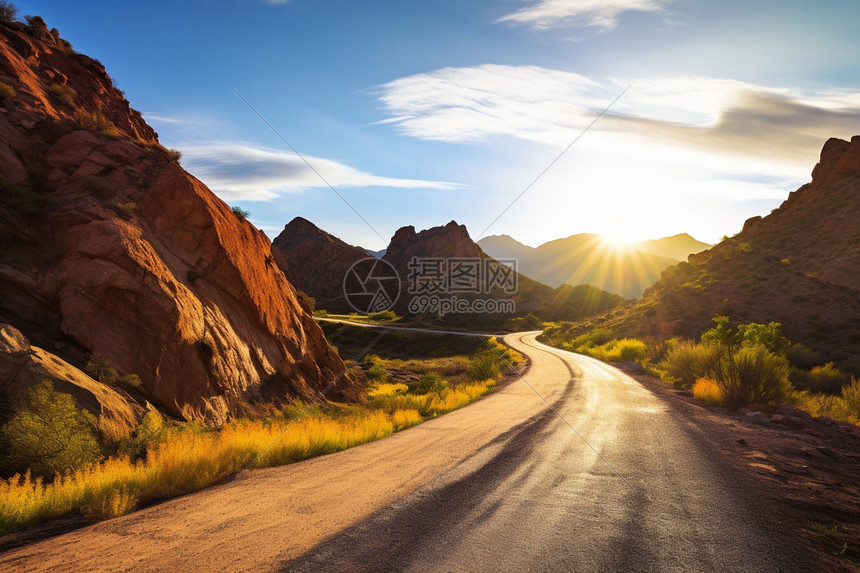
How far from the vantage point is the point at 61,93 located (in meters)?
17.5

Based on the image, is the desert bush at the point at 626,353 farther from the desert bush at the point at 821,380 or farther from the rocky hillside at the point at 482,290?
the rocky hillside at the point at 482,290

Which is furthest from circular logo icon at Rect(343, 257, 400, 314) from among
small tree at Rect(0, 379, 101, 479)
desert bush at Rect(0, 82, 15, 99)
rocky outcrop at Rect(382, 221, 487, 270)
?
A: small tree at Rect(0, 379, 101, 479)

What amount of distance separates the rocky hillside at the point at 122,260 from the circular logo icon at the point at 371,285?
89.6 meters

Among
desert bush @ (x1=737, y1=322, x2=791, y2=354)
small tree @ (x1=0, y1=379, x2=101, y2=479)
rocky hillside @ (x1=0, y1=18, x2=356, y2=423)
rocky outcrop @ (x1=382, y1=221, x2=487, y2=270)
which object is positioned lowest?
small tree @ (x1=0, y1=379, x2=101, y2=479)

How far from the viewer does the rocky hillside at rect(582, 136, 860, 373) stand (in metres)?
30.4

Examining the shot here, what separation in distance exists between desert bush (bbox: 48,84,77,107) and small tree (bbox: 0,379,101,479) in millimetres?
15675

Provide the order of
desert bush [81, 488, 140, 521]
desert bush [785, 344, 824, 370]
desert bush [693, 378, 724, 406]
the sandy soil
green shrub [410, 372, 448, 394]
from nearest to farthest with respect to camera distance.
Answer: the sandy soil, desert bush [81, 488, 140, 521], desert bush [693, 378, 724, 406], desert bush [785, 344, 824, 370], green shrub [410, 372, 448, 394]

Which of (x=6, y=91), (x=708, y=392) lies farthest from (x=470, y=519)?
(x=6, y=91)

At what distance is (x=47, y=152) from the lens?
14547 mm

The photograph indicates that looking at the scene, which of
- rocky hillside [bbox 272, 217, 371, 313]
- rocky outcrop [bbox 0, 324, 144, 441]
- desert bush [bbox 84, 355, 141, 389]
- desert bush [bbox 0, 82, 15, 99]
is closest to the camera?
rocky outcrop [bbox 0, 324, 144, 441]

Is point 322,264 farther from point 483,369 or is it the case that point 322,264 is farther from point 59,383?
point 59,383

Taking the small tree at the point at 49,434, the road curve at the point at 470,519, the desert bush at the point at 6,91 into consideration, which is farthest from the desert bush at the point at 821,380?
the desert bush at the point at 6,91

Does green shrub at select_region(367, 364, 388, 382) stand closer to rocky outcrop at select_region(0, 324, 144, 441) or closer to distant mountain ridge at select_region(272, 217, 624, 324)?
rocky outcrop at select_region(0, 324, 144, 441)

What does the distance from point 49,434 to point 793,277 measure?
51.6m
